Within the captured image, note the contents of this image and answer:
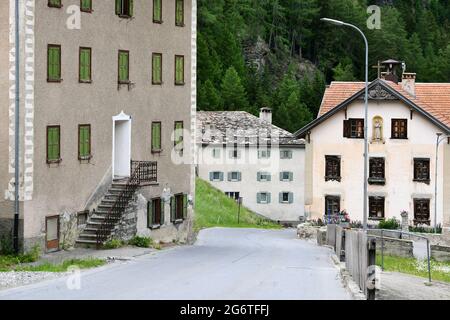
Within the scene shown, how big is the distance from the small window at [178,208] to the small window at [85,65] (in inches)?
328

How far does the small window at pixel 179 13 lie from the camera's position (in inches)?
1651

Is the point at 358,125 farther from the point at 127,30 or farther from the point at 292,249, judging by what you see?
the point at 127,30

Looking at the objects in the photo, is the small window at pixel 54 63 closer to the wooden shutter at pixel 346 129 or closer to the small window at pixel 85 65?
the small window at pixel 85 65

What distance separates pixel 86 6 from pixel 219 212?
120 ft

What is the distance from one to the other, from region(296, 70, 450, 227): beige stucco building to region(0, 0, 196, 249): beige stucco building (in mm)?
17935

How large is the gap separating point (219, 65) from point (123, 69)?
272 ft

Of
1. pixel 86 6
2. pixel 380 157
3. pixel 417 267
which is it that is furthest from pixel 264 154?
pixel 417 267

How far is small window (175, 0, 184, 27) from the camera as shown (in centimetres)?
4194

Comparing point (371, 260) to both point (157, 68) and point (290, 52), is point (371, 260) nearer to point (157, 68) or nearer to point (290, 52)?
point (157, 68)

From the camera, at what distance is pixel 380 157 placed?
6022 cm

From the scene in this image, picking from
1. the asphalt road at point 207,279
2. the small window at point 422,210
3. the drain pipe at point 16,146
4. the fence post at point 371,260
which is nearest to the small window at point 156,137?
the asphalt road at point 207,279

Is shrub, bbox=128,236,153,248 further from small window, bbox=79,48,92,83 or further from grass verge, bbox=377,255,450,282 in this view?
grass verge, bbox=377,255,450,282

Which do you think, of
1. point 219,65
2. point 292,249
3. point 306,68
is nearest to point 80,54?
point 292,249

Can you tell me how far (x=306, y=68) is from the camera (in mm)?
145000
